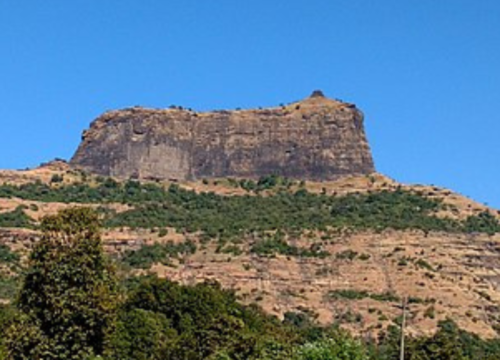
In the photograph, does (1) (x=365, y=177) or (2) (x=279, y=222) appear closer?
(2) (x=279, y=222)

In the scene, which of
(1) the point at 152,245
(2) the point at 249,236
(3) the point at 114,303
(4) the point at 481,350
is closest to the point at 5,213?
(1) the point at 152,245

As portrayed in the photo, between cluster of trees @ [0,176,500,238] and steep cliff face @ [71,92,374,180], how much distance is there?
8.01 meters

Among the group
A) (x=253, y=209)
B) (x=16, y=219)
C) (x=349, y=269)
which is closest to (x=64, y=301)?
(x=349, y=269)

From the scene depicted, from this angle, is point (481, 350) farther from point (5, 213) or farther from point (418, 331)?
point (5, 213)

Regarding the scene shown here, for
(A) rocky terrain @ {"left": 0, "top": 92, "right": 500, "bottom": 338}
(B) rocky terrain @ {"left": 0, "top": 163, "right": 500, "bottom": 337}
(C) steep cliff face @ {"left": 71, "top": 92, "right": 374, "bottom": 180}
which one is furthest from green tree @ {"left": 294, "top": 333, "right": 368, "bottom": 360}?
(C) steep cliff face @ {"left": 71, "top": 92, "right": 374, "bottom": 180}

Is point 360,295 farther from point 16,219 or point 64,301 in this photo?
point 64,301

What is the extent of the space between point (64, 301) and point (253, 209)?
100467 mm

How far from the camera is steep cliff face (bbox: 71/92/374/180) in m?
167

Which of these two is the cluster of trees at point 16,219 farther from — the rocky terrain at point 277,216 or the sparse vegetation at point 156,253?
the sparse vegetation at point 156,253

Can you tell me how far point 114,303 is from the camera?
152 feet

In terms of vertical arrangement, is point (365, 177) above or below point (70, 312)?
above

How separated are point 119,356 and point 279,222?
76923mm

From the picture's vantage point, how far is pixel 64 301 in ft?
148

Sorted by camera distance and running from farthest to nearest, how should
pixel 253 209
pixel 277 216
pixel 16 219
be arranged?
pixel 253 209
pixel 277 216
pixel 16 219
